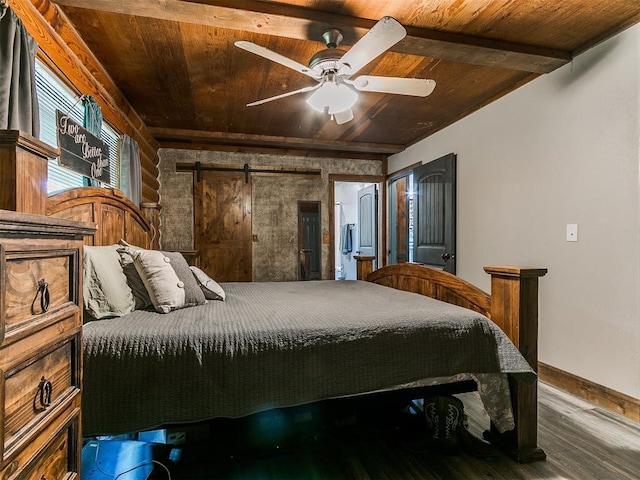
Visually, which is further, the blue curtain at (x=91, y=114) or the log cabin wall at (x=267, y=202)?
the log cabin wall at (x=267, y=202)

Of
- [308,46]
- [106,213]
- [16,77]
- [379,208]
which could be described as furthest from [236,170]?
[16,77]

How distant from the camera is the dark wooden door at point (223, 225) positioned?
490cm

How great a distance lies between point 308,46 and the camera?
8.19ft

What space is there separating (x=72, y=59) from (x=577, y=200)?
365cm

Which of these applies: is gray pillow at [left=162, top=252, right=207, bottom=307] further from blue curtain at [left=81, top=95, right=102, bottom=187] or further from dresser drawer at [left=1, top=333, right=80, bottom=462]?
blue curtain at [left=81, top=95, right=102, bottom=187]

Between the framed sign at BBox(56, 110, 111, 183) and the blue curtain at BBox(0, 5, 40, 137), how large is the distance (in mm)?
413

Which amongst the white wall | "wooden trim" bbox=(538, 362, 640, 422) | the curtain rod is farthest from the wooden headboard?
"wooden trim" bbox=(538, 362, 640, 422)

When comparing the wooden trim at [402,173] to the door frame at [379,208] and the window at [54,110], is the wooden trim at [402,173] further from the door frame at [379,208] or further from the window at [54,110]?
the window at [54,110]

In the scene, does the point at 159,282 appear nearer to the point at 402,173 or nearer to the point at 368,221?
the point at 402,173

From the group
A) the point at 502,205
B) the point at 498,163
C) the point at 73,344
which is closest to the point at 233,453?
the point at 73,344

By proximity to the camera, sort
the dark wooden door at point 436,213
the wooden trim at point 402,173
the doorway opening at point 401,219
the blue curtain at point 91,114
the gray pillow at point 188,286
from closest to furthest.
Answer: the gray pillow at point 188,286 < the blue curtain at point 91,114 < the dark wooden door at point 436,213 < the wooden trim at point 402,173 < the doorway opening at point 401,219

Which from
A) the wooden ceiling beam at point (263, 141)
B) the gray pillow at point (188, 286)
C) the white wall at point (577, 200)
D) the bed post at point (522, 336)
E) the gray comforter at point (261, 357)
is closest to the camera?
the gray comforter at point (261, 357)

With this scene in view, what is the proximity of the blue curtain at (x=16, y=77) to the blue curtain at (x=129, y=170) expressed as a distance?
1522 millimetres

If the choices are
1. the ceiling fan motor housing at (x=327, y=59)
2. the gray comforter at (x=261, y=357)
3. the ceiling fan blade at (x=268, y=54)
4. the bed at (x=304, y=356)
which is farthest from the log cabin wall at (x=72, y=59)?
the gray comforter at (x=261, y=357)
